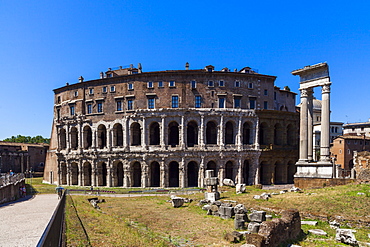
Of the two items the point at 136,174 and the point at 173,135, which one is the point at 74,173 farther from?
the point at 173,135

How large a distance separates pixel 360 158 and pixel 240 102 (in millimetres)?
15309

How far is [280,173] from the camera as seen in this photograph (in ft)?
123

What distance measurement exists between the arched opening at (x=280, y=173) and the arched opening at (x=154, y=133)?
1822 centimetres

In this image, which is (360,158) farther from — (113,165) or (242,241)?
(113,165)

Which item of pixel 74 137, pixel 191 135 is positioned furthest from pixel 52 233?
pixel 74 137

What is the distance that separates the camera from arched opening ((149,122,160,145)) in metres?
36.1

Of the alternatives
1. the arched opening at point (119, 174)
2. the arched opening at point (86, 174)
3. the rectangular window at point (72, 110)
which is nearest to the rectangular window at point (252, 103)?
the arched opening at point (119, 174)

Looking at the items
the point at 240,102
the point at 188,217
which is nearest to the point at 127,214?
the point at 188,217

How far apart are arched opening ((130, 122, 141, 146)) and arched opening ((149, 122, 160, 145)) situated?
6.17ft

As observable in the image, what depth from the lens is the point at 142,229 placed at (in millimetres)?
13438

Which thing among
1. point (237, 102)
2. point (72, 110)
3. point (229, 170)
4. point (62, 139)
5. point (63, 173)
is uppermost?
point (237, 102)

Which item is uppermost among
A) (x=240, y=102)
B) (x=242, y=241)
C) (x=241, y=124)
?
(x=240, y=102)

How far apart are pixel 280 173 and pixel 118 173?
2390 cm

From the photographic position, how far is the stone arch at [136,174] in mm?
36119
